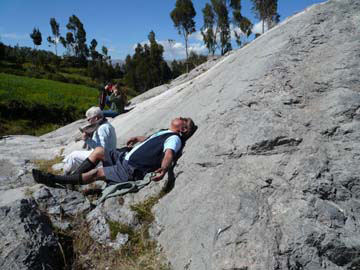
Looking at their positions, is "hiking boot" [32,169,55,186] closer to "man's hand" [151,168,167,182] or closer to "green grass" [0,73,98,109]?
"man's hand" [151,168,167,182]

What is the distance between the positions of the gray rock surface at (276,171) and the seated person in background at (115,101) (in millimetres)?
6255

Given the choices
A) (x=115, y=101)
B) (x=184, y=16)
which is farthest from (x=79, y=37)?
(x=115, y=101)

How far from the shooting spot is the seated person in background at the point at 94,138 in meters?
6.18

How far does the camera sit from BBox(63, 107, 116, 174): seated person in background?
618 centimetres

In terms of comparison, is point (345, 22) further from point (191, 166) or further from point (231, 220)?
point (231, 220)

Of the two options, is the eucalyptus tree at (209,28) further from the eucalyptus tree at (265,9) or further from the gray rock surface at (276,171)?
the gray rock surface at (276,171)

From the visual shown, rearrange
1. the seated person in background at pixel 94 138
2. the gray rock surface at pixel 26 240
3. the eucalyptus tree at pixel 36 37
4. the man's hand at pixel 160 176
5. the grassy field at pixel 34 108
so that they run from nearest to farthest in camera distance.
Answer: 1. the gray rock surface at pixel 26 240
2. the man's hand at pixel 160 176
3. the seated person in background at pixel 94 138
4. the grassy field at pixel 34 108
5. the eucalyptus tree at pixel 36 37

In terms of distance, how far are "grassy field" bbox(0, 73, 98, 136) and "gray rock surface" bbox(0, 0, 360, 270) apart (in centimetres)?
1916

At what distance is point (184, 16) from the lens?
49406 mm

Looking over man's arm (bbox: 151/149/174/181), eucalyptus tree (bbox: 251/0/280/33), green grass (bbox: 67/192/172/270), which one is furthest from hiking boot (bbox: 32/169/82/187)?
eucalyptus tree (bbox: 251/0/280/33)

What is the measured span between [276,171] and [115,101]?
936 cm

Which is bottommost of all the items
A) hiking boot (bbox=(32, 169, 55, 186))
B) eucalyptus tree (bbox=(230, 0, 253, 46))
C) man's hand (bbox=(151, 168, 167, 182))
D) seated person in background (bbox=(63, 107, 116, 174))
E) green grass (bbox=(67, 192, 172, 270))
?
green grass (bbox=(67, 192, 172, 270))

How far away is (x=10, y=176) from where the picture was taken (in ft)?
Result: 22.0

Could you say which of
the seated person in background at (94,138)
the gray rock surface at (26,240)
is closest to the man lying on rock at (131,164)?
the seated person in background at (94,138)
